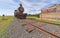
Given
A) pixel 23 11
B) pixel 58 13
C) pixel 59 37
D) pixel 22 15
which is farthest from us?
pixel 23 11

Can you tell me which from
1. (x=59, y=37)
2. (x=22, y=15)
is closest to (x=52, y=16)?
(x=22, y=15)

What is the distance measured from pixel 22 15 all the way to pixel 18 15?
0.92 meters

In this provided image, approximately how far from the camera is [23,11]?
39.4 meters

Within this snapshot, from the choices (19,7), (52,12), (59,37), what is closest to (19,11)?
(19,7)

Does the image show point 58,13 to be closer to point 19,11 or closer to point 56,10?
point 56,10

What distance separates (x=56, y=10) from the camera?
33062 mm

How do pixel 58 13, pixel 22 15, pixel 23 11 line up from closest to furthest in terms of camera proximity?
pixel 58 13
pixel 22 15
pixel 23 11

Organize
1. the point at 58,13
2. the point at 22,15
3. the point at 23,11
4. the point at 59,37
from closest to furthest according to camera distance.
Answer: the point at 59,37 < the point at 58,13 < the point at 22,15 < the point at 23,11

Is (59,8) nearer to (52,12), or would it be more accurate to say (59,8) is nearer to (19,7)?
(52,12)

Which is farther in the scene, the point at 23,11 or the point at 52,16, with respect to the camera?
the point at 23,11

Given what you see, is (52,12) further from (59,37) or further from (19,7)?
(59,37)

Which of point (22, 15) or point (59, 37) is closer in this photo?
point (59, 37)

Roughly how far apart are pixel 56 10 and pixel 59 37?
30265 mm

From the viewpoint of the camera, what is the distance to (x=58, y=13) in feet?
107
